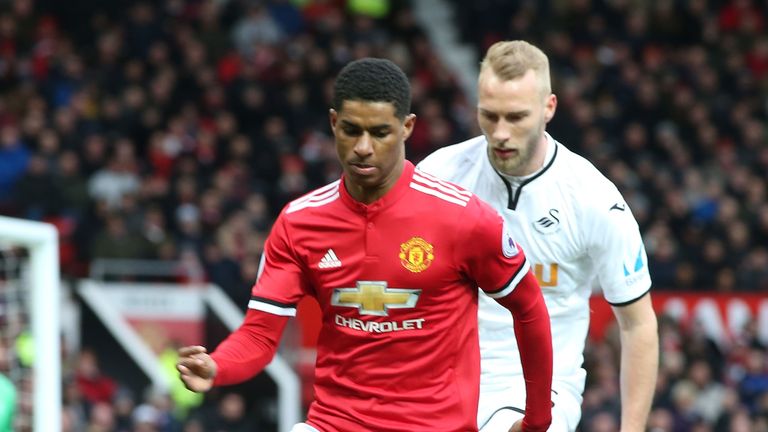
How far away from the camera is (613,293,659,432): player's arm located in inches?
236

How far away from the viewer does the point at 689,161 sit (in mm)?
19750

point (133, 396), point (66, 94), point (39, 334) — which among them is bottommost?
point (133, 396)

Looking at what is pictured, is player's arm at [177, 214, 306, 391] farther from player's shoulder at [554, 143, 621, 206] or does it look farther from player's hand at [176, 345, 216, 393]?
player's shoulder at [554, 143, 621, 206]

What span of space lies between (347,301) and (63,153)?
11.7 metres

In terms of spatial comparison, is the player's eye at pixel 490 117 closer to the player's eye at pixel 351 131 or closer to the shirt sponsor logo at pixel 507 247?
the shirt sponsor logo at pixel 507 247

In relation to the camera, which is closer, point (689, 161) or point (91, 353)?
point (91, 353)

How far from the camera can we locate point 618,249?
5.95 metres

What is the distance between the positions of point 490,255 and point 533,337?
0.36m

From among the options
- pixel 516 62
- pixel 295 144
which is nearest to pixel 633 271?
pixel 516 62

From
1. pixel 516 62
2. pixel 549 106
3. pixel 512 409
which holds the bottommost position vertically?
pixel 512 409

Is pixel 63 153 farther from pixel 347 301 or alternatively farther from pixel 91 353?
pixel 347 301

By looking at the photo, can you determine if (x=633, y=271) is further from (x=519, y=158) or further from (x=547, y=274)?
(x=519, y=158)

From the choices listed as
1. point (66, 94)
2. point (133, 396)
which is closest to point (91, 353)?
point (133, 396)

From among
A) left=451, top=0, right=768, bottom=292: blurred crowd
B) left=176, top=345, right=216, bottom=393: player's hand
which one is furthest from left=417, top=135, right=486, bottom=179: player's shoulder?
left=451, top=0, right=768, bottom=292: blurred crowd
